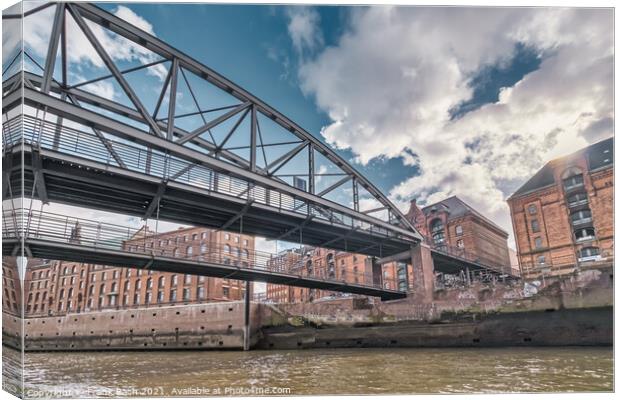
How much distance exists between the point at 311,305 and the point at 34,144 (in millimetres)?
12951

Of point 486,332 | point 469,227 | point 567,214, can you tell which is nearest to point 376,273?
point 486,332

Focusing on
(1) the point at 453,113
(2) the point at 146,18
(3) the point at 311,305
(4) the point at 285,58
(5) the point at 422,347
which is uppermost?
(2) the point at 146,18

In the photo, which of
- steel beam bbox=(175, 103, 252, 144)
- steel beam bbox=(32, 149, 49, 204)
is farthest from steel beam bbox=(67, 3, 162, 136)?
steel beam bbox=(32, 149, 49, 204)

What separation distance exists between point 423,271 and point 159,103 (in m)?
11.6

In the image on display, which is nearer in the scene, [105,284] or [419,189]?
[419,189]

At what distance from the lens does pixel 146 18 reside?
6.68m

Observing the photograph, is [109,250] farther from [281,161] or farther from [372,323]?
[372,323]

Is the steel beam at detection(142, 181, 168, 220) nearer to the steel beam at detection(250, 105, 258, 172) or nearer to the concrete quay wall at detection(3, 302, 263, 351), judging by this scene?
the steel beam at detection(250, 105, 258, 172)

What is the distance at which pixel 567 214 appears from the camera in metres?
8.32

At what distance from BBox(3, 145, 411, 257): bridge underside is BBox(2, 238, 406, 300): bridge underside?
3.43 feet

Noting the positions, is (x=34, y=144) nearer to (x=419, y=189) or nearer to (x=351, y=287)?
(x=419, y=189)

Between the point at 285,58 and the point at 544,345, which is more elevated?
the point at 285,58

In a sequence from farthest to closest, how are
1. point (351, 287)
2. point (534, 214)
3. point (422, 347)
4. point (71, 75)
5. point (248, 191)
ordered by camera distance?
point (351, 287), point (422, 347), point (248, 191), point (71, 75), point (534, 214)

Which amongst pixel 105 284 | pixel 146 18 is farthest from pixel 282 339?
pixel 105 284
